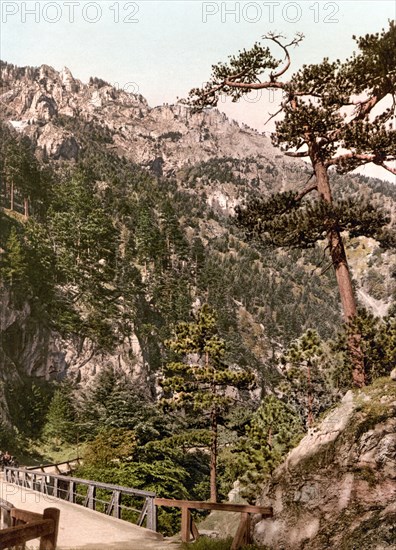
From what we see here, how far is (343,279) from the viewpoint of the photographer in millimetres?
14969

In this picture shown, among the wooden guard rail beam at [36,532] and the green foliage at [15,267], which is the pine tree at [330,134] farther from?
the green foliage at [15,267]

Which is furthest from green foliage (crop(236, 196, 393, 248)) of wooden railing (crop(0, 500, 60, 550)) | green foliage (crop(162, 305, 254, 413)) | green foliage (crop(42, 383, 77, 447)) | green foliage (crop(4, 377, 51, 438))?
green foliage (crop(4, 377, 51, 438))

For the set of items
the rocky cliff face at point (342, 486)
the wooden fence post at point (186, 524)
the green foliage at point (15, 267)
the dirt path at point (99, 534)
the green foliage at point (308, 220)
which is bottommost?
the dirt path at point (99, 534)

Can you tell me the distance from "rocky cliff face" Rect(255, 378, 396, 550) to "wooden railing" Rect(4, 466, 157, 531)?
2913 mm

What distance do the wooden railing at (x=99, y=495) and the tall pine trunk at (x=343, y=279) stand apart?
6.56 m

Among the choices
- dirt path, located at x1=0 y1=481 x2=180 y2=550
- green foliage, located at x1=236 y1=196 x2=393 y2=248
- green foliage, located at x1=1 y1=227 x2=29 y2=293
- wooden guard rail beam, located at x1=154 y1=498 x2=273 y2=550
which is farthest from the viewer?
green foliage, located at x1=1 y1=227 x2=29 y2=293

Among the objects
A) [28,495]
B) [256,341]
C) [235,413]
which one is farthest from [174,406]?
[256,341]

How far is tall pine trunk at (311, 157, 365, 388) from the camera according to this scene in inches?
539

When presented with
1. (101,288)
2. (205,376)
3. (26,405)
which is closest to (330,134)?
(205,376)

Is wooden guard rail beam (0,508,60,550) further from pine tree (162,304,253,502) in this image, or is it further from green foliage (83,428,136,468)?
green foliage (83,428,136,468)

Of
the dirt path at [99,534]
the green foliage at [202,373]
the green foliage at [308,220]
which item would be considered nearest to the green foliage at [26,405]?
the green foliage at [202,373]

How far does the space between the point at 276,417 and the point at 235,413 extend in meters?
30.5

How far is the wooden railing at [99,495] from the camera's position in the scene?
1192 centimetres

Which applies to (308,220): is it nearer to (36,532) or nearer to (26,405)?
(36,532)
